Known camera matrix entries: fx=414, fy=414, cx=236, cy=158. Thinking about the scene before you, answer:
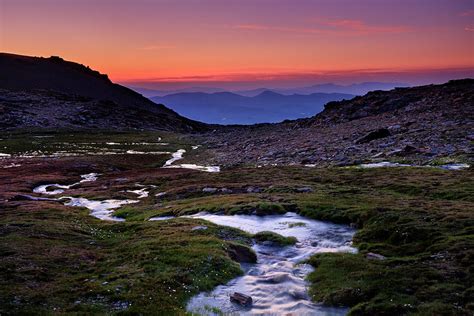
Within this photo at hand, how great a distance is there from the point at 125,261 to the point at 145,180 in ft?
126

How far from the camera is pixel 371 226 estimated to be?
26156mm

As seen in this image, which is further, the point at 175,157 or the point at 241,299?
the point at 175,157

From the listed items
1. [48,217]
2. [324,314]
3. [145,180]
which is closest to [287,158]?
[145,180]

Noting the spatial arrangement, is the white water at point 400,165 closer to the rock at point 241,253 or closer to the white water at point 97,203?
the white water at point 97,203

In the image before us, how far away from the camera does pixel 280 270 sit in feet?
72.6

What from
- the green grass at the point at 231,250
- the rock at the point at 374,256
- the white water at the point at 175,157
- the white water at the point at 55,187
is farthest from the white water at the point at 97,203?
the white water at the point at 175,157

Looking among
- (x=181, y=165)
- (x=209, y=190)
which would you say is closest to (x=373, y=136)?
(x=209, y=190)

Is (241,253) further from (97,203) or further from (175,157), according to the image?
(175,157)

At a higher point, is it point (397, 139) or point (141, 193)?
point (397, 139)

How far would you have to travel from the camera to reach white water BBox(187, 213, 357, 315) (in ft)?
58.4

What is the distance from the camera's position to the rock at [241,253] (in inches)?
930

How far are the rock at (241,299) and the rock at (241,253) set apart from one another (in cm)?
503

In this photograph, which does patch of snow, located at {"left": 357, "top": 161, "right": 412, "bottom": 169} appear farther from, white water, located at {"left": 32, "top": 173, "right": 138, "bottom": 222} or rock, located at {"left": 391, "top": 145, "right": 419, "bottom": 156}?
white water, located at {"left": 32, "top": 173, "right": 138, "bottom": 222}

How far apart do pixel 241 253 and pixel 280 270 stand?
112 inches
